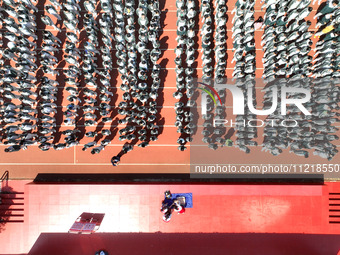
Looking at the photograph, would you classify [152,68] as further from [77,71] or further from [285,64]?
[285,64]

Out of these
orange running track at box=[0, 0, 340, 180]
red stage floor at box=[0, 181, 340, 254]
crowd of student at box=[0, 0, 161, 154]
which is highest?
crowd of student at box=[0, 0, 161, 154]

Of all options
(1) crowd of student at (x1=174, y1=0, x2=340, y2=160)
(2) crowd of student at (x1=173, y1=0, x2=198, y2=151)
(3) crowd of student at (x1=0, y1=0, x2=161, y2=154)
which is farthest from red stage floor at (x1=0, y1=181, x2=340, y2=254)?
(2) crowd of student at (x1=173, y1=0, x2=198, y2=151)

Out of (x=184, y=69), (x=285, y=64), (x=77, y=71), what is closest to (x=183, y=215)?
(x=184, y=69)

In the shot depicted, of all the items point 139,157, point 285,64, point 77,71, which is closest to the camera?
point 77,71

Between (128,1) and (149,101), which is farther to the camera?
(149,101)

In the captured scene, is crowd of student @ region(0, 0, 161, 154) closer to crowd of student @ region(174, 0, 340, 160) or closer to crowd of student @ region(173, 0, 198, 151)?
crowd of student @ region(173, 0, 198, 151)

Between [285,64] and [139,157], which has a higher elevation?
[285,64]

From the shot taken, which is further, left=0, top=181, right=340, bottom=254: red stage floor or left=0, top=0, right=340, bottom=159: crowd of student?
left=0, top=181, right=340, bottom=254: red stage floor

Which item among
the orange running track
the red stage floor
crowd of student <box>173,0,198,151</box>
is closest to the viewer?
crowd of student <box>173,0,198,151</box>

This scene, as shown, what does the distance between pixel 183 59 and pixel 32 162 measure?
10.2 m

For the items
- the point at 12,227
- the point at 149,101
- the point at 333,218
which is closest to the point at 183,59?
the point at 149,101

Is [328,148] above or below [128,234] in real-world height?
above

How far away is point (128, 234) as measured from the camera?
1107cm

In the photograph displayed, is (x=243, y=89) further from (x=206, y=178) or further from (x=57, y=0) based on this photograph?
(x=57, y=0)
